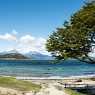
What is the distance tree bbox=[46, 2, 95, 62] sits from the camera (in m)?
48.7

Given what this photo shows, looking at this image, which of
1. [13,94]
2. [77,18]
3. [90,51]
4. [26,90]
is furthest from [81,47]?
[13,94]

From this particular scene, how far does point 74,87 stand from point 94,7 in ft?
37.7

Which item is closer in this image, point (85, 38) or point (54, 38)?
point (85, 38)

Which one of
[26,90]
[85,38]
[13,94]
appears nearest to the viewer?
[13,94]

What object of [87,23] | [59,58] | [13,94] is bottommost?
[13,94]

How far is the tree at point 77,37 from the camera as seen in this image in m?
48.7

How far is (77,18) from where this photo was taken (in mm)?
51250

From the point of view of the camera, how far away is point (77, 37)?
48.9 metres

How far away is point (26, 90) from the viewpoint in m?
34.3

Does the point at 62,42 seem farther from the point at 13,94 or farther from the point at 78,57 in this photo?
the point at 13,94

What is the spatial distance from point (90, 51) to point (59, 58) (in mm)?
4884

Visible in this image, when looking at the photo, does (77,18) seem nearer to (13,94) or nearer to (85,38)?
(85,38)

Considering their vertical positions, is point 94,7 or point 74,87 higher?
point 94,7

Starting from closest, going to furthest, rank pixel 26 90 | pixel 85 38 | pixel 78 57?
pixel 26 90 → pixel 85 38 → pixel 78 57
